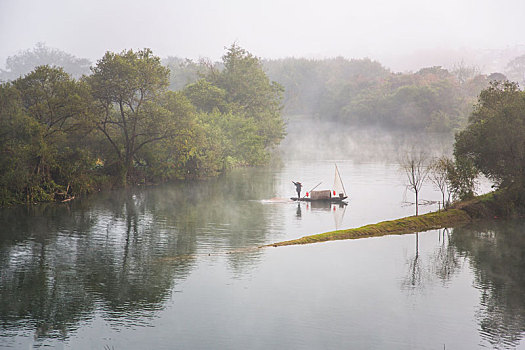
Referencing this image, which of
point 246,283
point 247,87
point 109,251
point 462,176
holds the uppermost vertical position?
point 247,87

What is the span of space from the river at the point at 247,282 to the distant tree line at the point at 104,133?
4281mm

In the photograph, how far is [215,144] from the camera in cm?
7194

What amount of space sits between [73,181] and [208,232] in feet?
61.1

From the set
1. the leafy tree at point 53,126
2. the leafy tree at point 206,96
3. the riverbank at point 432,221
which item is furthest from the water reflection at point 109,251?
the leafy tree at point 206,96

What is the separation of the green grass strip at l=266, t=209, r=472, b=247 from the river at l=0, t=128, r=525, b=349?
3.60 feet

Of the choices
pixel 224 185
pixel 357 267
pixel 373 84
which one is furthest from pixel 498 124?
pixel 373 84

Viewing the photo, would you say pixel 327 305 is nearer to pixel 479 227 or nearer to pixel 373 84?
pixel 479 227

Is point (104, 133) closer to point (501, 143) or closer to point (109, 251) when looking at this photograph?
point (109, 251)

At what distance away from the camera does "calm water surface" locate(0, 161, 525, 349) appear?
19.7 meters

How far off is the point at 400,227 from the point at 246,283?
15568mm

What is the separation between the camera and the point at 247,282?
25250mm

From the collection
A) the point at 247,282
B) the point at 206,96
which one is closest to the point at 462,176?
the point at 247,282

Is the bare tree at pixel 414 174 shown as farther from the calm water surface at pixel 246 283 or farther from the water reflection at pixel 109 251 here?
the water reflection at pixel 109 251

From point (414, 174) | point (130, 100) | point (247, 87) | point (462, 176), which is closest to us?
point (462, 176)
